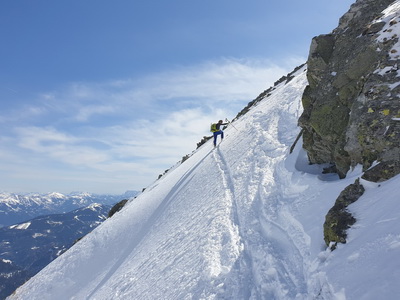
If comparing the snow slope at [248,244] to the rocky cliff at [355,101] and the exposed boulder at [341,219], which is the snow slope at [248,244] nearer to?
the exposed boulder at [341,219]

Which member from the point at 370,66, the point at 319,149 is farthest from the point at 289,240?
the point at 370,66

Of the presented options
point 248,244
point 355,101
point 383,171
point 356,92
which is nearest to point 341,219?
point 383,171

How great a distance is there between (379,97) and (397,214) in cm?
464

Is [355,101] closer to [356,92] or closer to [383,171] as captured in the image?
[356,92]

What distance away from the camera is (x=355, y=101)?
9398 millimetres

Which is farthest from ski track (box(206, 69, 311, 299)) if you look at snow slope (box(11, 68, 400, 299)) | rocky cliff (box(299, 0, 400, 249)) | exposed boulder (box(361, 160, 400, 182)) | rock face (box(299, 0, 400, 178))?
rock face (box(299, 0, 400, 178))

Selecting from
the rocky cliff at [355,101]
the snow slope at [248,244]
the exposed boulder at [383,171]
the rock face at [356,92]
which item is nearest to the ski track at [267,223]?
the snow slope at [248,244]

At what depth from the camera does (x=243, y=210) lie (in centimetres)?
1152

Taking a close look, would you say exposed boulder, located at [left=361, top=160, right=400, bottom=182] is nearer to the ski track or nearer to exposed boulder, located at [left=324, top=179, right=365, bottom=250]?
exposed boulder, located at [left=324, top=179, right=365, bottom=250]

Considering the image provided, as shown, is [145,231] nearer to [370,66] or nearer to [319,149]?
[319,149]

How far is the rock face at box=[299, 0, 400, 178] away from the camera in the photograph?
26.5 feet

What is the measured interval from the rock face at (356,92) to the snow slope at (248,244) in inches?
38.0

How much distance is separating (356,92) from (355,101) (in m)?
1.24

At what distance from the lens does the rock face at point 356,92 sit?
8.07m
